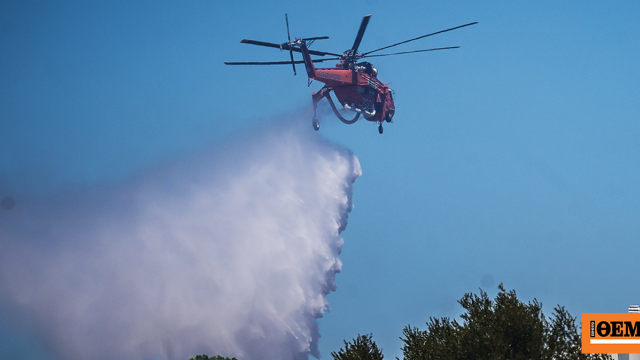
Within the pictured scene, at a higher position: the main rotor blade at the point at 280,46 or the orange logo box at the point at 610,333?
the main rotor blade at the point at 280,46

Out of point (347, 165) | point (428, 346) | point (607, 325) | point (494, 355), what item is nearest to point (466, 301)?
point (428, 346)

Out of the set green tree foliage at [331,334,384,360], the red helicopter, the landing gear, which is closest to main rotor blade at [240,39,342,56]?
the red helicopter

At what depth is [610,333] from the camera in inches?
1049

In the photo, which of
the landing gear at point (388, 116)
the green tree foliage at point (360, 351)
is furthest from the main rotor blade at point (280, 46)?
the green tree foliage at point (360, 351)

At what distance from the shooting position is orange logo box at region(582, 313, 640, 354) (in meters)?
25.9

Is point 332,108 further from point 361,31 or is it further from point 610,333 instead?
point 610,333

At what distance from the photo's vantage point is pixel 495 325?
28.1 meters

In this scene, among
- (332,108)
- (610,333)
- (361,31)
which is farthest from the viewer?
(332,108)

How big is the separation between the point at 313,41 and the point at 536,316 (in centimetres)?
3091

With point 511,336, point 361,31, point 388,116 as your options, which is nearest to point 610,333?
point 511,336

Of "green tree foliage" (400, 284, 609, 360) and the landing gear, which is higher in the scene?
the landing gear

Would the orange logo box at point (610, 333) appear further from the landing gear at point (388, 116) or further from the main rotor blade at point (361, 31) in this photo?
the landing gear at point (388, 116)

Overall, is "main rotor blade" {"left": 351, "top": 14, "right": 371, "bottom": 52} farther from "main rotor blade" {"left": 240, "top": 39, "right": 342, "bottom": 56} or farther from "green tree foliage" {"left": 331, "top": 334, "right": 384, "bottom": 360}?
"green tree foliage" {"left": 331, "top": 334, "right": 384, "bottom": 360}

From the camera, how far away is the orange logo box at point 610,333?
25.9 metres
